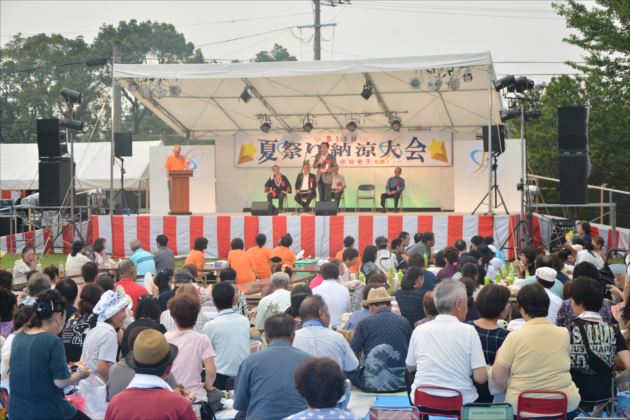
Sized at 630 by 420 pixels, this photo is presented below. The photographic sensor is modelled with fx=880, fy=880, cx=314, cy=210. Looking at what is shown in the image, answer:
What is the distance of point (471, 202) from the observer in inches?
842

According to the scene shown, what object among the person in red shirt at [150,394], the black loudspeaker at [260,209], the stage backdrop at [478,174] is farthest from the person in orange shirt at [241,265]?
the stage backdrop at [478,174]

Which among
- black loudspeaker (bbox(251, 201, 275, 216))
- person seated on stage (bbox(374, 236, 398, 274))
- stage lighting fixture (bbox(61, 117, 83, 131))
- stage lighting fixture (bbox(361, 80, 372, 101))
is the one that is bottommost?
person seated on stage (bbox(374, 236, 398, 274))

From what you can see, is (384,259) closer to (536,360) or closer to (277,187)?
(536,360)

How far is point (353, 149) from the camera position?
22.9 meters

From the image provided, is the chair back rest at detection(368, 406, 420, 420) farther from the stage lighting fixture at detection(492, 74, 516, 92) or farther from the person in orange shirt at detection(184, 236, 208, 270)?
the stage lighting fixture at detection(492, 74, 516, 92)

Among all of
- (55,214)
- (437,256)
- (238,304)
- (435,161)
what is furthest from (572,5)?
(238,304)

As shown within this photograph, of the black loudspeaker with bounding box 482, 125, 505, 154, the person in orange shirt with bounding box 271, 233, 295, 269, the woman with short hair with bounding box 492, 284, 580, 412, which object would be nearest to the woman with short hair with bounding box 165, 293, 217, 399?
the woman with short hair with bounding box 492, 284, 580, 412

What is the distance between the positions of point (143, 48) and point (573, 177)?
4441cm

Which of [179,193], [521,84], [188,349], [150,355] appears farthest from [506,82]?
[150,355]

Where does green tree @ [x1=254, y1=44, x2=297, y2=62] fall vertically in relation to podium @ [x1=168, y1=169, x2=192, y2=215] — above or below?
above

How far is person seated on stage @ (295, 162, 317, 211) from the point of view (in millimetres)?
20438

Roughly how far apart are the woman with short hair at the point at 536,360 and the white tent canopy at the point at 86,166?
21721 mm

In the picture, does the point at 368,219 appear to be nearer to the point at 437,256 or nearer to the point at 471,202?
the point at 471,202

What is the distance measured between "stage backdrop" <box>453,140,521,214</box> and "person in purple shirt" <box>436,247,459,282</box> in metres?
11.9
